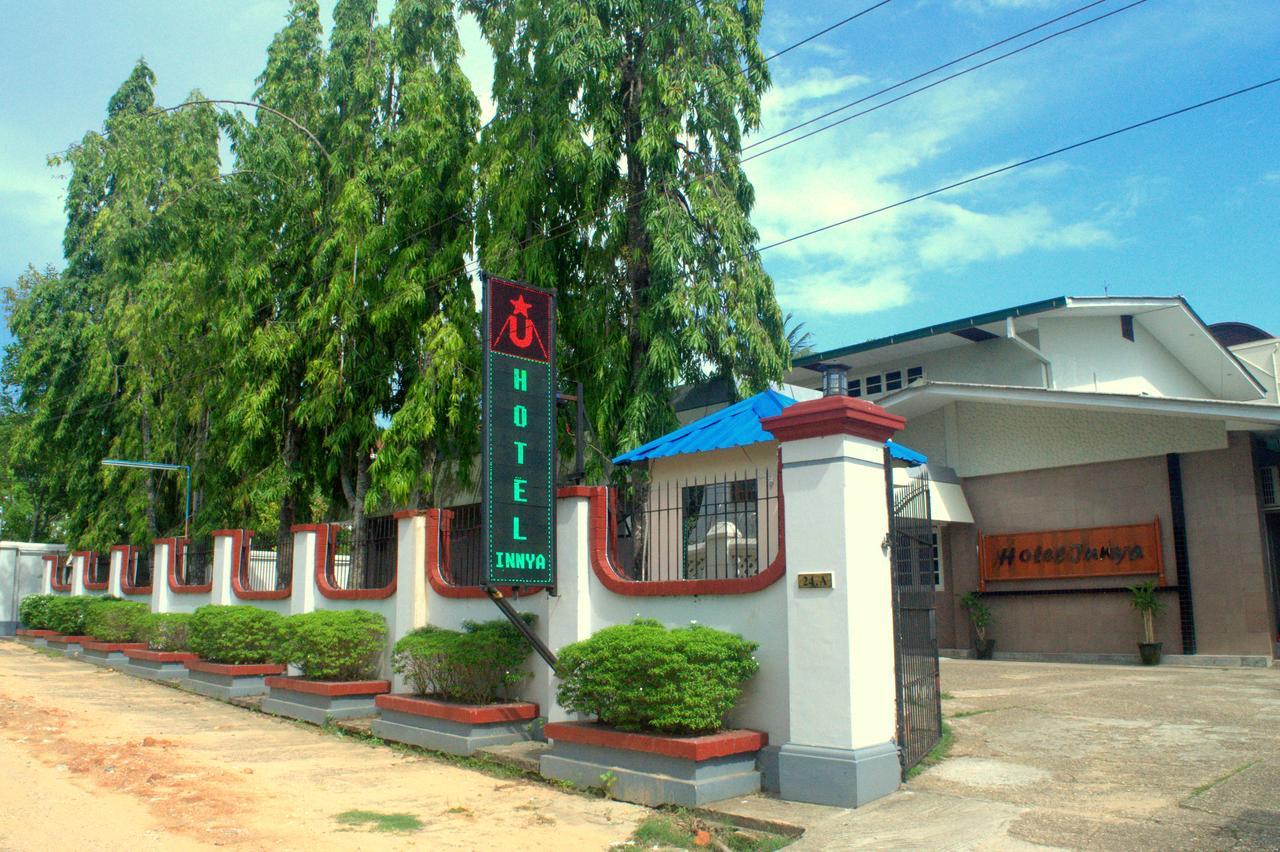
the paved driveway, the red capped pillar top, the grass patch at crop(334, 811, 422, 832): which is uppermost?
the red capped pillar top

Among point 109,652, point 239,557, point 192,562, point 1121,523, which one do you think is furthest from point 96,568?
point 1121,523

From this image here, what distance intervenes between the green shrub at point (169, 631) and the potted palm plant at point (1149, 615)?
53.9ft

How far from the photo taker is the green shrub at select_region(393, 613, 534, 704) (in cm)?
1110

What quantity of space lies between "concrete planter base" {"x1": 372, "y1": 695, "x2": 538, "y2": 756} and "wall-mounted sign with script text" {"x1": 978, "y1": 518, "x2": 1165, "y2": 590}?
Result: 11.2 metres

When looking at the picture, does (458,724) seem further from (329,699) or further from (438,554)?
(329,699)

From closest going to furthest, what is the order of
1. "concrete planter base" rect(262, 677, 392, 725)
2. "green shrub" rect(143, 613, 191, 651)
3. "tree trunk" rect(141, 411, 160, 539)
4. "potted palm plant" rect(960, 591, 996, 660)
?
1. "concrete planter base" rect(262, 677, 392, 725)
2. "green shrub" rect(143, 613, 191, 651)
3. "potted palm plant" rect(960, 591, 996, 660)
4. "tree trunk" rect(141, 411, 160, 539)

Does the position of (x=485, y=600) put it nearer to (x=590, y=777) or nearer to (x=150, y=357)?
(x=590, y=777)

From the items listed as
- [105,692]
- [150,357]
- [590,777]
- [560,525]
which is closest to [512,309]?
[560,525]

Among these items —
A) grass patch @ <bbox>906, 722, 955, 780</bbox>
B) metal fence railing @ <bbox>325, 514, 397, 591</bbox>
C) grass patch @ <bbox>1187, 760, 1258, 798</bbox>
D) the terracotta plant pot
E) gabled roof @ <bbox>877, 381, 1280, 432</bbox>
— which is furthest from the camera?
the terracotta plant pot

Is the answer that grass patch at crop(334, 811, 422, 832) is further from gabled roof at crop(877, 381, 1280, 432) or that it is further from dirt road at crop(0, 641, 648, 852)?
gabled roof at crop(877, 381, 1280, 432)

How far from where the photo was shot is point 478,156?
17.2 m

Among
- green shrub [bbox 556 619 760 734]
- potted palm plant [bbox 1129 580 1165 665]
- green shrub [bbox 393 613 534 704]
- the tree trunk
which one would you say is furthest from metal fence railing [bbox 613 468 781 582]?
the tree trunk

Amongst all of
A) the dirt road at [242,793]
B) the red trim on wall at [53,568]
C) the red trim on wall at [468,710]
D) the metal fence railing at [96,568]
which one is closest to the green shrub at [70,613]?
the metal fence railing at [96,568]

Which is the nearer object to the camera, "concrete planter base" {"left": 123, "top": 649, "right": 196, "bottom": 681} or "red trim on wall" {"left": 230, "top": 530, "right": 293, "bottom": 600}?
"red trim on wall" {"left": 230, "top": 530, "right": 293, "bottom": 600}
